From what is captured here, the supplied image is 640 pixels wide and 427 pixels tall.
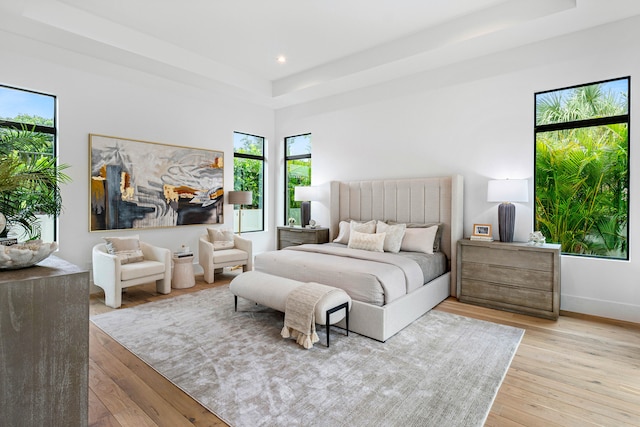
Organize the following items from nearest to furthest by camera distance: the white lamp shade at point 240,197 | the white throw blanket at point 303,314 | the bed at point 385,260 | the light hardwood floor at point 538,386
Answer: the light hardwood floor at point 538,386
the white throw blanket at point 303,314
the bed at point 385,260
the white lamp shade at point 240,197

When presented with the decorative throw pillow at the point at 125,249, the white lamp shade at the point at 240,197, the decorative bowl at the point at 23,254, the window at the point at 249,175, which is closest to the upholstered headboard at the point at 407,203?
the white lamp shade at the point at 240,197

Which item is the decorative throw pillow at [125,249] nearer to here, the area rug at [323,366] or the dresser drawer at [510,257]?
the area rug at [323,366]

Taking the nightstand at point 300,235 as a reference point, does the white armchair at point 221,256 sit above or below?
below

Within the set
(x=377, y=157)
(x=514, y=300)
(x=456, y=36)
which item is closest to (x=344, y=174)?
(x=377, y=157)

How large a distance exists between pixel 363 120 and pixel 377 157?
70 centimetres

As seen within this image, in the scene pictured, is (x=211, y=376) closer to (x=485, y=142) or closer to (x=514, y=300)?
(x=514, y=300)

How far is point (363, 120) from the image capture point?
5660 millimetres

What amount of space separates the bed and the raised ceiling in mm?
1724

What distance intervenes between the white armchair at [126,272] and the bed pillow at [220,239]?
94cm

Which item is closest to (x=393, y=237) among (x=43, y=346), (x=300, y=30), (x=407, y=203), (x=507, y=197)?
(x=407, y=203)

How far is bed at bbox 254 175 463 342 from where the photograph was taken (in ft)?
10.2

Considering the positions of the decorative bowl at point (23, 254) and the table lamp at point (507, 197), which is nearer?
the decorative bowl at point (23, 254)

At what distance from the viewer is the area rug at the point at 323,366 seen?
6.63 ft

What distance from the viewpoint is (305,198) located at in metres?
5.97
